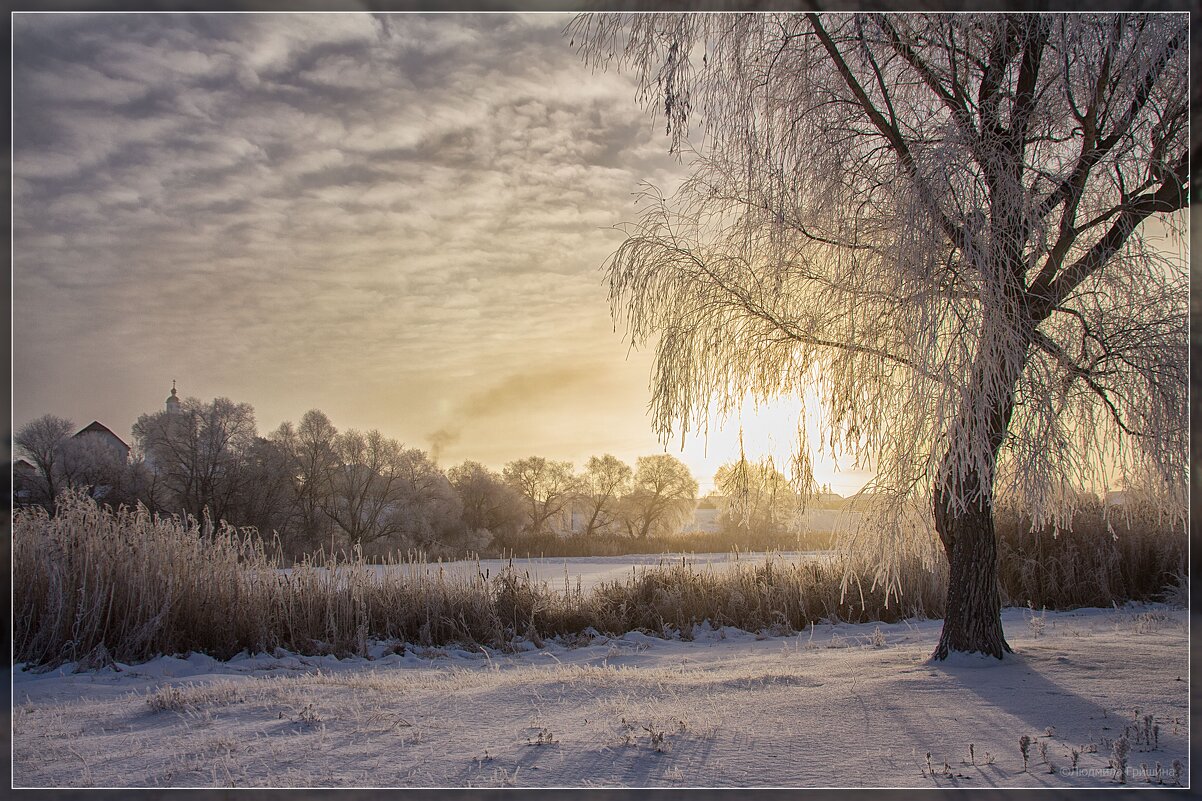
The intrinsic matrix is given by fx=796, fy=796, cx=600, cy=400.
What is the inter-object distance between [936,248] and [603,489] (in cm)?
1678

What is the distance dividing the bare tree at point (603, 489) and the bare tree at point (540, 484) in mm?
1057

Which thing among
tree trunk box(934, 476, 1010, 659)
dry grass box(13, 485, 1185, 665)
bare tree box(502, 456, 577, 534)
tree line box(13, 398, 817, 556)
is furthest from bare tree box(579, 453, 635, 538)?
tree trunk box(934, 476, 1010, 659)

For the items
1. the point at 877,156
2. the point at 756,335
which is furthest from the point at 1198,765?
the point at 877,156

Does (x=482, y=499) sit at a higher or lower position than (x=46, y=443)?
lower

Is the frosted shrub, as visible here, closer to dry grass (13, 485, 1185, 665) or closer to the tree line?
dry grass (13, 485, 1185, 665)

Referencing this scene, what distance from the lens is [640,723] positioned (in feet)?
11.1

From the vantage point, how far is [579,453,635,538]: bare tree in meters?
19.1

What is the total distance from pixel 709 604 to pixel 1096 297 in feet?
16.5

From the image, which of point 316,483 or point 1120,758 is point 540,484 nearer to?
point 316,483

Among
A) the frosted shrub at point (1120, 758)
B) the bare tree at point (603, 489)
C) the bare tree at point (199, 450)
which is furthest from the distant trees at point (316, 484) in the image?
the frosted shrub at point (1120, 758)

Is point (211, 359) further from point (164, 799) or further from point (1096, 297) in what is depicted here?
point (1096, 297)

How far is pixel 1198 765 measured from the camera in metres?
2.89

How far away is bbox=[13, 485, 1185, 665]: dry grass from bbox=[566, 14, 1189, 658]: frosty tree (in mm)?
1348

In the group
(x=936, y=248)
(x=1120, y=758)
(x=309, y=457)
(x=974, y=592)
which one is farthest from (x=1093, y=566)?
(x=309, y=457)
